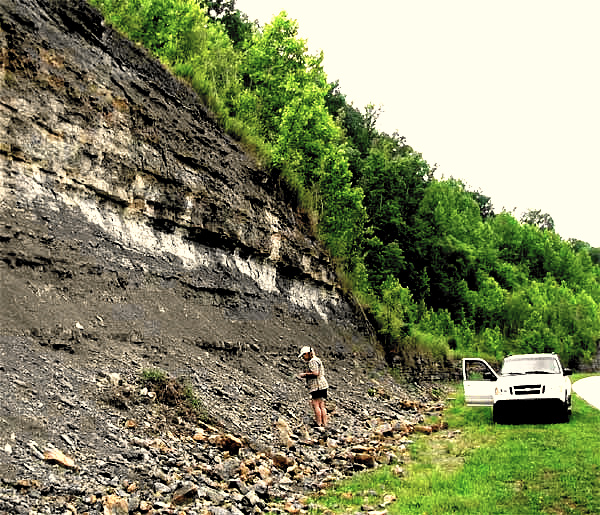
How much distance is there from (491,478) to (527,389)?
5.06 metres

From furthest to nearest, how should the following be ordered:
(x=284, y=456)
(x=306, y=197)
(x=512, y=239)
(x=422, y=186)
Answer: (x=512, y=239), (x=422, y=186), (x=306, y=197), (x=284, y=456)

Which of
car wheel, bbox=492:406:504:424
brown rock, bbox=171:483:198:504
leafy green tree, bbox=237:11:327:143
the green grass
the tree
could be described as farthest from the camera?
the tree

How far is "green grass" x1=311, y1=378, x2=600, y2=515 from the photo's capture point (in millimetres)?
7734

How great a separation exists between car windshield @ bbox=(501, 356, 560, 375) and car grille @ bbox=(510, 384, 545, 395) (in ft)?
3.49

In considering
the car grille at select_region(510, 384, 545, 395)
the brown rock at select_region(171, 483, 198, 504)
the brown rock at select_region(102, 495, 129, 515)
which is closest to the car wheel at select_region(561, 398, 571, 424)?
the car grille at select_region(510, 384, 545, 395)

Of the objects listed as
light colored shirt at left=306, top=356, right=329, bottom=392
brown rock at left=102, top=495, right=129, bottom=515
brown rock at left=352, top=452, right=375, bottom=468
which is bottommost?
brown rock at left=352, top=452, right=375, bottom=468

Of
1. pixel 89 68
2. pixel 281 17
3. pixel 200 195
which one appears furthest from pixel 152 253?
pixel 281 17

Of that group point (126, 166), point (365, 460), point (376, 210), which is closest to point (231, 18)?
point (376, 210)

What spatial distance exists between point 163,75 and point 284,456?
11.6 metres

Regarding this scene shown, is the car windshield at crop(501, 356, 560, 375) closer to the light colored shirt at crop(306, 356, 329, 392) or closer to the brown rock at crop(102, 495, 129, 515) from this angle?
the light colored shirt at crop(306, 356, 329, 392)

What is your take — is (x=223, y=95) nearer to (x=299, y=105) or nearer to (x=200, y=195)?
(x=299, y=105)

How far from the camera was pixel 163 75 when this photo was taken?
1698 cm

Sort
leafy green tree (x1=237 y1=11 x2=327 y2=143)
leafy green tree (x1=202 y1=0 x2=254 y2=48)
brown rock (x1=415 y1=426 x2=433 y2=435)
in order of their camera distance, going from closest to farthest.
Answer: brown rock (x1=415 y1=426 x2=433 y2=435), leafy green tree (x1=237 y1=11 x2=327 y2=143), leafy green tree (x1=202 y1=0 x2=254 y2=48)

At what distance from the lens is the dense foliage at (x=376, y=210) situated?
2220 centimetres
